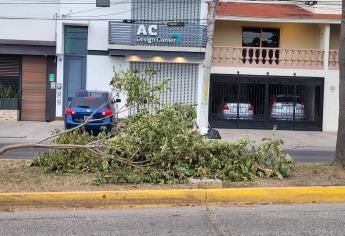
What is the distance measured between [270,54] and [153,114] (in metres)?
19.4

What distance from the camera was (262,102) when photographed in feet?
88.9

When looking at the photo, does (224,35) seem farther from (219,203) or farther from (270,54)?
(219,203)

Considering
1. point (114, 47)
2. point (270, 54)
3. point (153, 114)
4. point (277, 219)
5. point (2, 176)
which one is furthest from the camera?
point (270, 54)

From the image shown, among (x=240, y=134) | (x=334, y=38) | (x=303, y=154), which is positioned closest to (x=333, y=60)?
(x=334, y=38)

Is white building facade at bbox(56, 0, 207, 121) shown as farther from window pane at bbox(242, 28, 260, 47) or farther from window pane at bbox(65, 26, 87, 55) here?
window pane at bbox(242, 28, 260, 47)

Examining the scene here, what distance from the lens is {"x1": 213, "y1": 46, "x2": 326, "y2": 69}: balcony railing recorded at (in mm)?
27078

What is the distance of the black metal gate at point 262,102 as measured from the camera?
26.9m

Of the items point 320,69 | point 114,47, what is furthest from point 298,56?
point 114,47

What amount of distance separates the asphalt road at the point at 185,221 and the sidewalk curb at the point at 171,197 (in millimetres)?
189

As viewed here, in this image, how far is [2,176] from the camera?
912cm

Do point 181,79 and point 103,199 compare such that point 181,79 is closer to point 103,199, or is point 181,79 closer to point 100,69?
point 100,69

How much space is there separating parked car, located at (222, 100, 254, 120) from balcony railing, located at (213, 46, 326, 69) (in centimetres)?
185

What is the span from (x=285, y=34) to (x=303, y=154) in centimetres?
1328

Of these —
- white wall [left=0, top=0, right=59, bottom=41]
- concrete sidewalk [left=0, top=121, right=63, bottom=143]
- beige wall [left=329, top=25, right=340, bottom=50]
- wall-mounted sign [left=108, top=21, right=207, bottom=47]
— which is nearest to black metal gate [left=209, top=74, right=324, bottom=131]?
wall-mounted sign [left=108, top=21, right=207, bottom=47]
